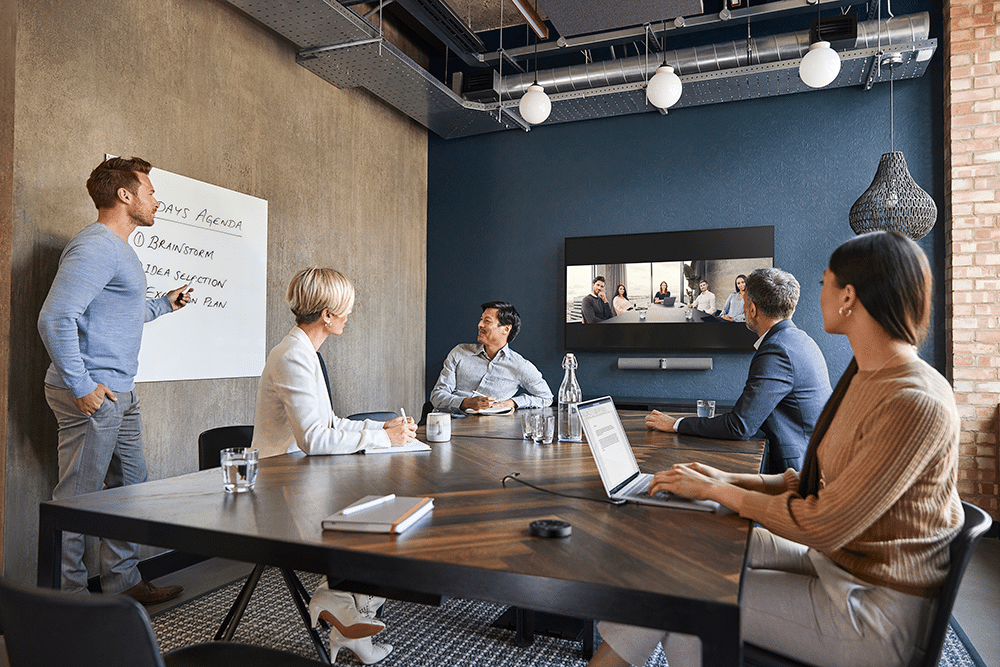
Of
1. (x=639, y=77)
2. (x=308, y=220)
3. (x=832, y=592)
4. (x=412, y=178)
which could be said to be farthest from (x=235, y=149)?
(x=832, y=592)

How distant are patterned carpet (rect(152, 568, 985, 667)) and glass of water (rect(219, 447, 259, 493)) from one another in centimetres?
110

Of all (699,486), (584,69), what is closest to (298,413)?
(699,486)

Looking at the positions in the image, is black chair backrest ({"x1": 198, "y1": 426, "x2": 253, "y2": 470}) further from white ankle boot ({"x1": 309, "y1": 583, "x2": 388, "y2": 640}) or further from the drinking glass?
the drinking glass

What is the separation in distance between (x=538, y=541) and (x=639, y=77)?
3914 millimetres

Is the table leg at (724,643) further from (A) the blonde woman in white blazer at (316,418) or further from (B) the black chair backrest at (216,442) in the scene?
(B) the black chair backrest at (216,442)

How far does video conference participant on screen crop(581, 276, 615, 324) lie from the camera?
514 centimetres

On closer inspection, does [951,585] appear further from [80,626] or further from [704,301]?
[704,301]

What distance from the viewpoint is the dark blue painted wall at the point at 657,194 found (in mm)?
4527

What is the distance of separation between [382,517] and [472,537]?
185mm

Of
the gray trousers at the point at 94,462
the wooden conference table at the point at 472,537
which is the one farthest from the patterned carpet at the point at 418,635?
the wooden conference table at the point at 472,537

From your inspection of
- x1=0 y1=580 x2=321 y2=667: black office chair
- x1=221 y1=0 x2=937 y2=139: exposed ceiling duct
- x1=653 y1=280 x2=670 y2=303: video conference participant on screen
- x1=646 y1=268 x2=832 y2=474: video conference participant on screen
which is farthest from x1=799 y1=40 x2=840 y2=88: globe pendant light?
x1=0 y1=580 x2=321 y2=667: black office chair

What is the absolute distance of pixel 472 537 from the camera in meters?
1.17

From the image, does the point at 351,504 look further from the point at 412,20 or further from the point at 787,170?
the point at 412,20

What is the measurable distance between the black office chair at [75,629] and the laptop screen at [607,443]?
0.92 m
